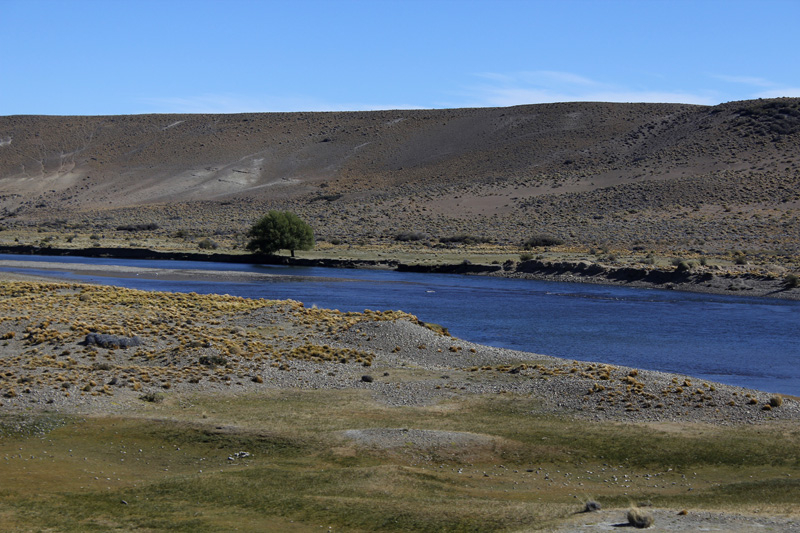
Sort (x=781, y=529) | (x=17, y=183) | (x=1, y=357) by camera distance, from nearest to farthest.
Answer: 1. (x=781, y=529)
2. (x=1, y=357)
3. (x=17, y=183)

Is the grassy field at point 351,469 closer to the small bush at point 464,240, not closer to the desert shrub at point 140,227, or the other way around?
the small bush at point 464,240

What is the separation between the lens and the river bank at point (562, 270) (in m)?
55.8

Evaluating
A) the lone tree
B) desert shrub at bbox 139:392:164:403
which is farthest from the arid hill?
desert shrub at bbox 139:392:164:403

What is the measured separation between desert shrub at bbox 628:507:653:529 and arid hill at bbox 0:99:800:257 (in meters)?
63.8

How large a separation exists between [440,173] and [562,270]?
61.8 metres

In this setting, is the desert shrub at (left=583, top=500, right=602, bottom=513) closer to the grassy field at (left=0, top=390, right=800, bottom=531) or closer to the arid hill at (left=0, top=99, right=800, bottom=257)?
the grassy field at (left=0, top=390, right=800, bottom=531)

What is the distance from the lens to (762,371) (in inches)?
1171

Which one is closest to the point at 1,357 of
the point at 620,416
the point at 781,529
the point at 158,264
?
the point at 620,416

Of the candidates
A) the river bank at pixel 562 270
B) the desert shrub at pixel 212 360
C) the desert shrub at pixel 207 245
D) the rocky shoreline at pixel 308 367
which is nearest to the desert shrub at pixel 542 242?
the river bank at pixel 562 270

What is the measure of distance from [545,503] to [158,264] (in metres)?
63.8

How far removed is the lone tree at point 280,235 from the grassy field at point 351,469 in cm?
5353

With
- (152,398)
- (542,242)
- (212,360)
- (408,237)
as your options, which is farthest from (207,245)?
(152,398)

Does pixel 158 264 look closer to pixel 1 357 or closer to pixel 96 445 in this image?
pixel 1 357

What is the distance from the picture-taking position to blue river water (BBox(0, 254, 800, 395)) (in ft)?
105
